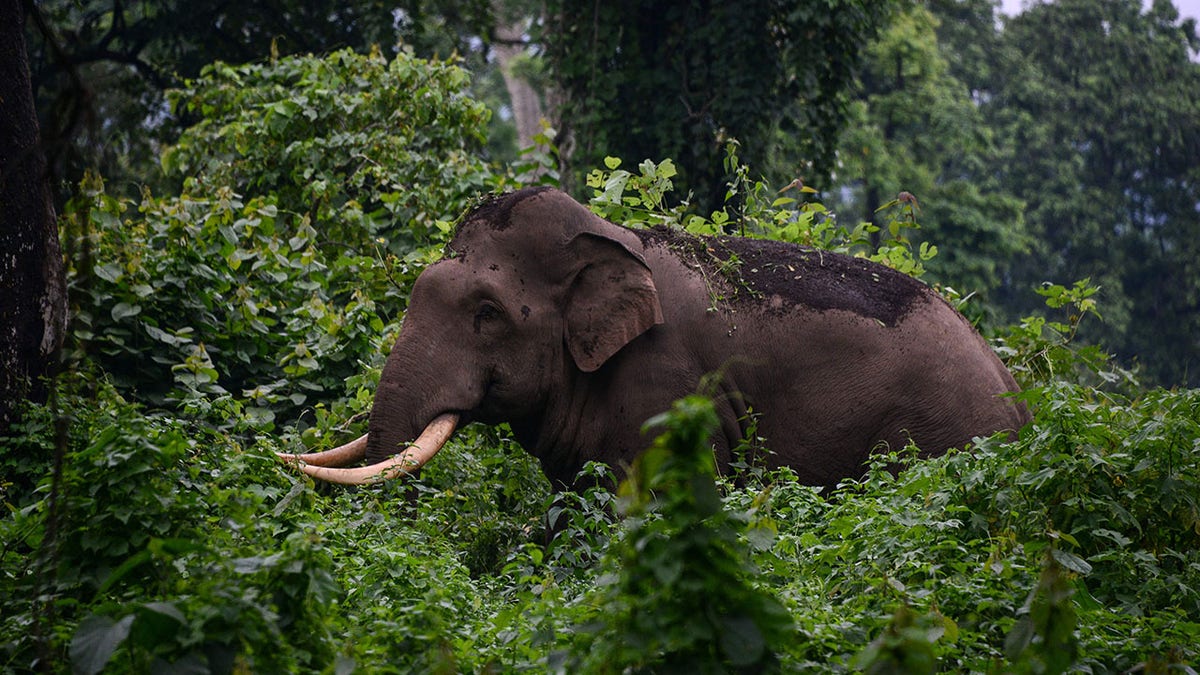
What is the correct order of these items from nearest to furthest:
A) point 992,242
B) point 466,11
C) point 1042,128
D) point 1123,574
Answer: point 1123,574 → point 466,11 → point 992,242 → point 1042,128

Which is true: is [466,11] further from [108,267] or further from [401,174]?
[108,267]

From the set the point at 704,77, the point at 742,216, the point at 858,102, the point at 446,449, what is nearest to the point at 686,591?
the point at 446,449

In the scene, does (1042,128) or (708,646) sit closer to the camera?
(708,646)

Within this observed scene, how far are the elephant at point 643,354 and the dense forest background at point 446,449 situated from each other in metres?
0.32

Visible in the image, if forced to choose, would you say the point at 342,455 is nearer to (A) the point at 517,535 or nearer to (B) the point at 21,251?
(A) the point at 517,535

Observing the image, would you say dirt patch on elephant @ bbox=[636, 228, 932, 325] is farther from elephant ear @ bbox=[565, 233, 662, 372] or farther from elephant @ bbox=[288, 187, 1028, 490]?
elephant ear @ bbox=[565, 233, 662, 372]

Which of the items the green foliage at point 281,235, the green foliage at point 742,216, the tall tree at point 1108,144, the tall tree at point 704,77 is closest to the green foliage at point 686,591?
the green foliage at point 281,235

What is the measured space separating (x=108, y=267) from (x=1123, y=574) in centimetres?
554

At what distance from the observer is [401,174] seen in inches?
400

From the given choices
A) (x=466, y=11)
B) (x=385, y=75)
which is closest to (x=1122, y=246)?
(x=466, y=11)

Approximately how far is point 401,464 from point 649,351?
4.37ft

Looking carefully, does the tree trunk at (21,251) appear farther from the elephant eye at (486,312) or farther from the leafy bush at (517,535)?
→ the elephant eye at (486,312)

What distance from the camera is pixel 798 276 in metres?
6.79

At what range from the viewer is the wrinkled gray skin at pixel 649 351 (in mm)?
6477
